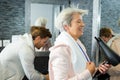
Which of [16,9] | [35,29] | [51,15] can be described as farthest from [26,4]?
[35,29]

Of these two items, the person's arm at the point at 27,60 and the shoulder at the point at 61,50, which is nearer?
the shoulder at the point at 61,50

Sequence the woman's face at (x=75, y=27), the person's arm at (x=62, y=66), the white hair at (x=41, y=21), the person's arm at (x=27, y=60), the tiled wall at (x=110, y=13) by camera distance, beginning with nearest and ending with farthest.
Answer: the person's arm at (x=62, y=66)
the woman's face at (x=75, y=27)
the person's arm at (x=27, y=60)
the tiled wall at (x=110, y=13)
the white hair at (x=41, y=21)

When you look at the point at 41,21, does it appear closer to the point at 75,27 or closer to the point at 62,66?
the point at 75,27

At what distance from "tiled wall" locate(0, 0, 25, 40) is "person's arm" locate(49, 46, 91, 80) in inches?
67.4

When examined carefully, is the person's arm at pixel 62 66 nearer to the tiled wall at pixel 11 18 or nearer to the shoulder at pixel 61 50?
the shoulder at pixel 61 50

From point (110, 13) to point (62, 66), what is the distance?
1423 millimetres

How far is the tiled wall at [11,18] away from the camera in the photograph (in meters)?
3.22

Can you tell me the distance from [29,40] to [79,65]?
0.85 metres

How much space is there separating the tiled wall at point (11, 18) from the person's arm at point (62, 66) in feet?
5.61

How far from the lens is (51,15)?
3309 mm

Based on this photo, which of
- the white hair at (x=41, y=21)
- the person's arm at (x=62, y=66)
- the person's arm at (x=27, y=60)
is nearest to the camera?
the person's arm at (x=62, y=66)

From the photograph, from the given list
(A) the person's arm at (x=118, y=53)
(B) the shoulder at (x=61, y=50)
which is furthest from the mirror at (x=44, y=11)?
(B) the shoulder at (x=61, y=50)

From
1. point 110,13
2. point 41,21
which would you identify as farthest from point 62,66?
point 41,21

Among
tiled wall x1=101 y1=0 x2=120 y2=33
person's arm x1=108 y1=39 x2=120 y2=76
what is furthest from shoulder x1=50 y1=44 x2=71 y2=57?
tiled wall x1=101 y1=0 x2=120 y2=33
